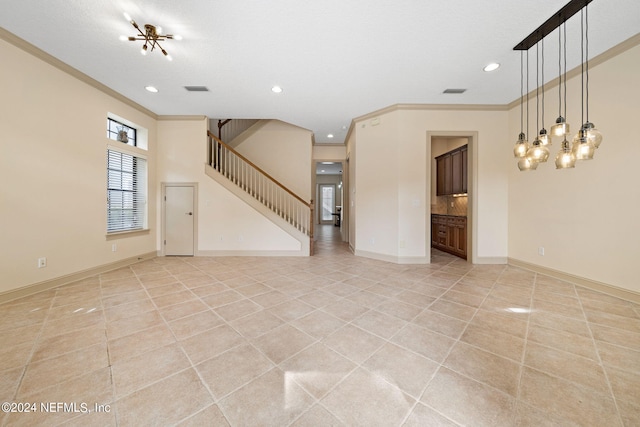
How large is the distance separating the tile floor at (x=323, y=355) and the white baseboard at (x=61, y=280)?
135mm

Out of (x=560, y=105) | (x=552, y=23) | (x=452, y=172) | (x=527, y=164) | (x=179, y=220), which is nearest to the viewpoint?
(x=552, y=23)

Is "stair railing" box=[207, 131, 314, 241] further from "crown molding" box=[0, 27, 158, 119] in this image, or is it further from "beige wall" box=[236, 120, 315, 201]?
"crown molding" box=[0, 27, 158, 119]

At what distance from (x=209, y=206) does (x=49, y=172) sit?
2.47m

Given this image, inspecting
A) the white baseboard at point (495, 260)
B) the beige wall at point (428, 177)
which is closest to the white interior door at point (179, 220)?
the beige wall at point (428, 177)

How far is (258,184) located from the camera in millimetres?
5773

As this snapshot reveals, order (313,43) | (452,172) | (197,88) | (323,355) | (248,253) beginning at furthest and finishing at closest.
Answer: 1. (452,172)
2. (248,253)
3. (197,88)
4. (313,43)
5. (323,355)

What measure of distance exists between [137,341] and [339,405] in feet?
5.99

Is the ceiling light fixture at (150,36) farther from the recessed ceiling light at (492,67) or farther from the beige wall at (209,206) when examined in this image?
the recessed ceiling light at (492,67)

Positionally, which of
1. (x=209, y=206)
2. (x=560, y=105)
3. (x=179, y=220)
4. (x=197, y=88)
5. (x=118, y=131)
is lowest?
(x=179, y=220)

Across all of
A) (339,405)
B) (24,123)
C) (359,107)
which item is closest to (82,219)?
(24,123)

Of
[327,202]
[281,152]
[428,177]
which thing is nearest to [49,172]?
[281,152]

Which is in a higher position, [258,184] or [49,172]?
[258,184]

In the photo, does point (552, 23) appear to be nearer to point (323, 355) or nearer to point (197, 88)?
point (323, 355)

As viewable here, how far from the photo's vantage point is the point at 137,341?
1908mm
